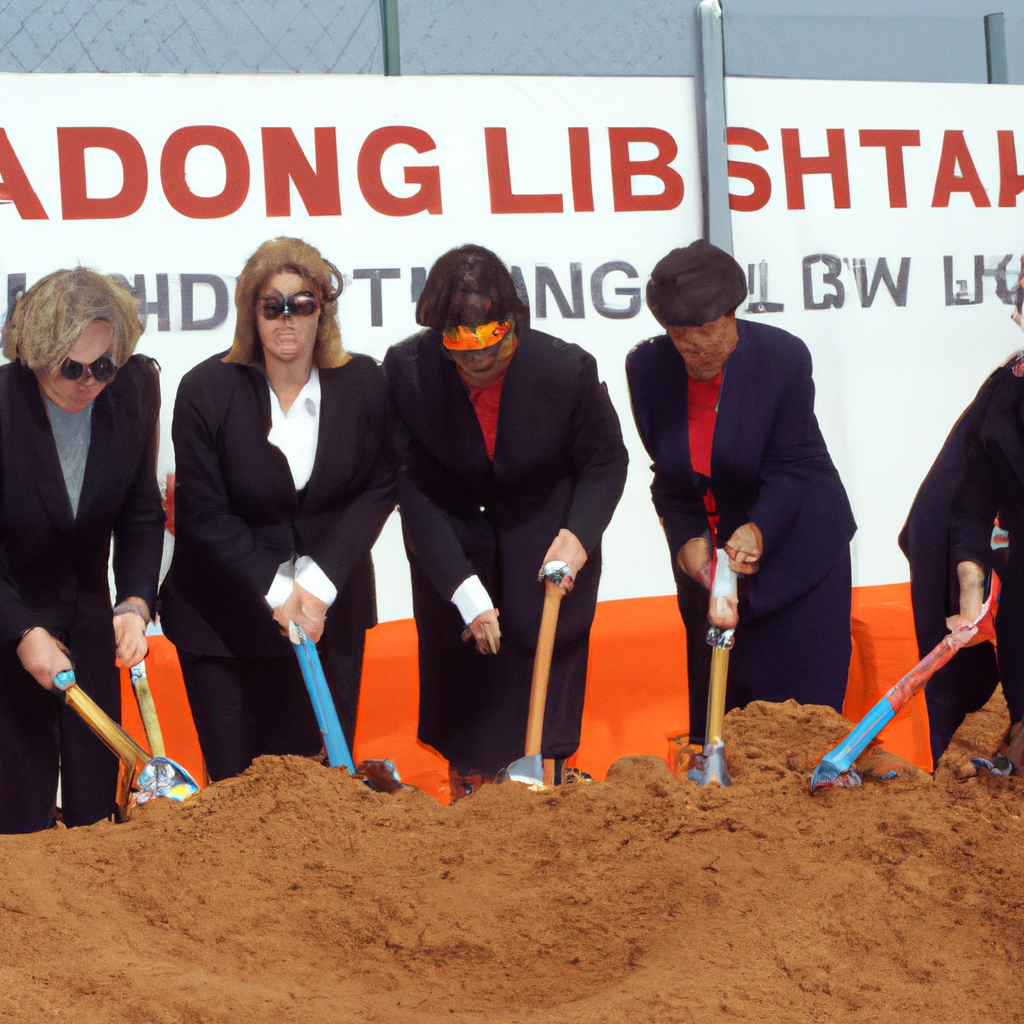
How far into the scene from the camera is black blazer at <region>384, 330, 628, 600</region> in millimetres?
2705

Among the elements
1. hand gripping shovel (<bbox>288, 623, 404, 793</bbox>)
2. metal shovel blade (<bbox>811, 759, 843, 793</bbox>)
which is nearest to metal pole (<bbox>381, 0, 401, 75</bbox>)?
hand gripping shovel (<bbox>288, 623, 404, 793</bbox>)

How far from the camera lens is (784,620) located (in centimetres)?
292

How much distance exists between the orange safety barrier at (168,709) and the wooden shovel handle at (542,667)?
3.24ft

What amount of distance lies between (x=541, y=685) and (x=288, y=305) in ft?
3.21

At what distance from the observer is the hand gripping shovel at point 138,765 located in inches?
92.6

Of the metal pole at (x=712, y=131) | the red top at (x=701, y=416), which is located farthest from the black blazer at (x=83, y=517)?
the metal pole at (x=712, y=131)

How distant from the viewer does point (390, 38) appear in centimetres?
323

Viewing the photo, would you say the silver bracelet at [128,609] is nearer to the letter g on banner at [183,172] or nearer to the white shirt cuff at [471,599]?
the white shirt cuff at [471,599]

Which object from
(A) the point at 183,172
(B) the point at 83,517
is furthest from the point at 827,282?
(B) the point at 83,517

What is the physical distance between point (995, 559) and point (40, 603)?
6.92 ft

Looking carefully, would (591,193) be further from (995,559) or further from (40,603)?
(40,603)

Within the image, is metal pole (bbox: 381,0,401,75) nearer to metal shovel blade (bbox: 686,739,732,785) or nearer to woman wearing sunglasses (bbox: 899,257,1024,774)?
woman wearing sunglasses (bbox: 899,257,1024,774)

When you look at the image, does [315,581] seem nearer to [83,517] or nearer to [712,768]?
[83,517]

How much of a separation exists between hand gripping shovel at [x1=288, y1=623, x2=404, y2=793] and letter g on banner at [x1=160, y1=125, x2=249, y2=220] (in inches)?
45.9
